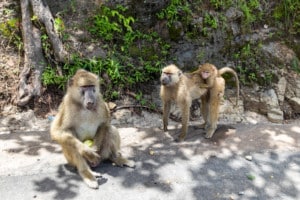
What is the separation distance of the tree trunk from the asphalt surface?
39.5 inches

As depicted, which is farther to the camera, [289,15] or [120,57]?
[289,15]

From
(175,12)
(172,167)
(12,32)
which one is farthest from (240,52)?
(12,32)

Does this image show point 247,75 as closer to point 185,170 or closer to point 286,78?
point 286,78

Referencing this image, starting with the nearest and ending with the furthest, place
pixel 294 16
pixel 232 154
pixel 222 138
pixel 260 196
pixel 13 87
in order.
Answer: pixel 260 196 < pixel 232 154 < pixel 222 138 < pixel 13 87 < pixel 294 16

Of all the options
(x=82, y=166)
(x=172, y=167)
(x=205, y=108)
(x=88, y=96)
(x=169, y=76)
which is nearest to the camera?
(x=88, y=96)

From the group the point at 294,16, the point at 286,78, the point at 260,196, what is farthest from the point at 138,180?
the point at 294,16

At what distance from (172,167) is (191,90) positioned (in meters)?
1.50

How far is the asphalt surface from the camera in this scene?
15.1ft

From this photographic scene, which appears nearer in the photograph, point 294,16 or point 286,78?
point 286,78

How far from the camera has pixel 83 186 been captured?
4.63m

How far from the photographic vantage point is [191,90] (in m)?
6.13

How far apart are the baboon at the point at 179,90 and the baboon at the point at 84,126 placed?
1392 millimetres

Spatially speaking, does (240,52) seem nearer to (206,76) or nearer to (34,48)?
(206,76)

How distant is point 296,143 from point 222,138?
1150mm
